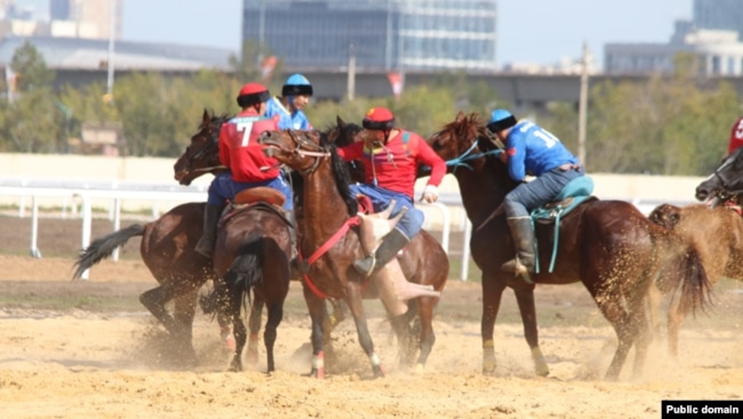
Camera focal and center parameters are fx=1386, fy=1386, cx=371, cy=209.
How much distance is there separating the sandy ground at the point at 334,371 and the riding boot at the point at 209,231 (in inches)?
40.8

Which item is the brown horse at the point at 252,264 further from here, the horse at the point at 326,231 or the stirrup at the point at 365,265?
the stirrup at the point at 365,265

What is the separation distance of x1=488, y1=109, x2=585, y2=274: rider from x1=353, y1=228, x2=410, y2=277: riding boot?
97 centimetres

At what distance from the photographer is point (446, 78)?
74062mm

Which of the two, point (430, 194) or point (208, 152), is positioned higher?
point (208, 152)

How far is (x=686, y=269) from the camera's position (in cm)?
1198

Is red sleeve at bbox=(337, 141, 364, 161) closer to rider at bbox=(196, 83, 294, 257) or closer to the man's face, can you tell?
rider at bbox=(196, 83, 294, 257)

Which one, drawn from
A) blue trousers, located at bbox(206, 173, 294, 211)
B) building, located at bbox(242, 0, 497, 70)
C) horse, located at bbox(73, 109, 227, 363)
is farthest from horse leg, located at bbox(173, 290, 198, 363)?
building, located at bbox(242, 0, 497, 70)

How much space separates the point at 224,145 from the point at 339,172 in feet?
4.08

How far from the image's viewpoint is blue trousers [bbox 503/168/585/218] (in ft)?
38.8

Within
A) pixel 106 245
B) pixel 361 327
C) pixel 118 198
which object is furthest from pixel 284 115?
pixel 118 198

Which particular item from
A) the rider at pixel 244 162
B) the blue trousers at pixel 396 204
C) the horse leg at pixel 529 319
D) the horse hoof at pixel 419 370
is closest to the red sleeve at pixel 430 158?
the blue trousers at pixel 396 204

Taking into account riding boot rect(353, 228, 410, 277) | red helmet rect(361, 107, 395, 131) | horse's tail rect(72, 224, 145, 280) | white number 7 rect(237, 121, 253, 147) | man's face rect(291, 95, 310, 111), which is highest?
man's face rect(291, 95, 310, 111)

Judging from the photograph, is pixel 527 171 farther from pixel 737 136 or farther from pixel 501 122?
pixel 737 136

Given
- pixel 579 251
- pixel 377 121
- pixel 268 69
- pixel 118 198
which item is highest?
pixel 268 69
